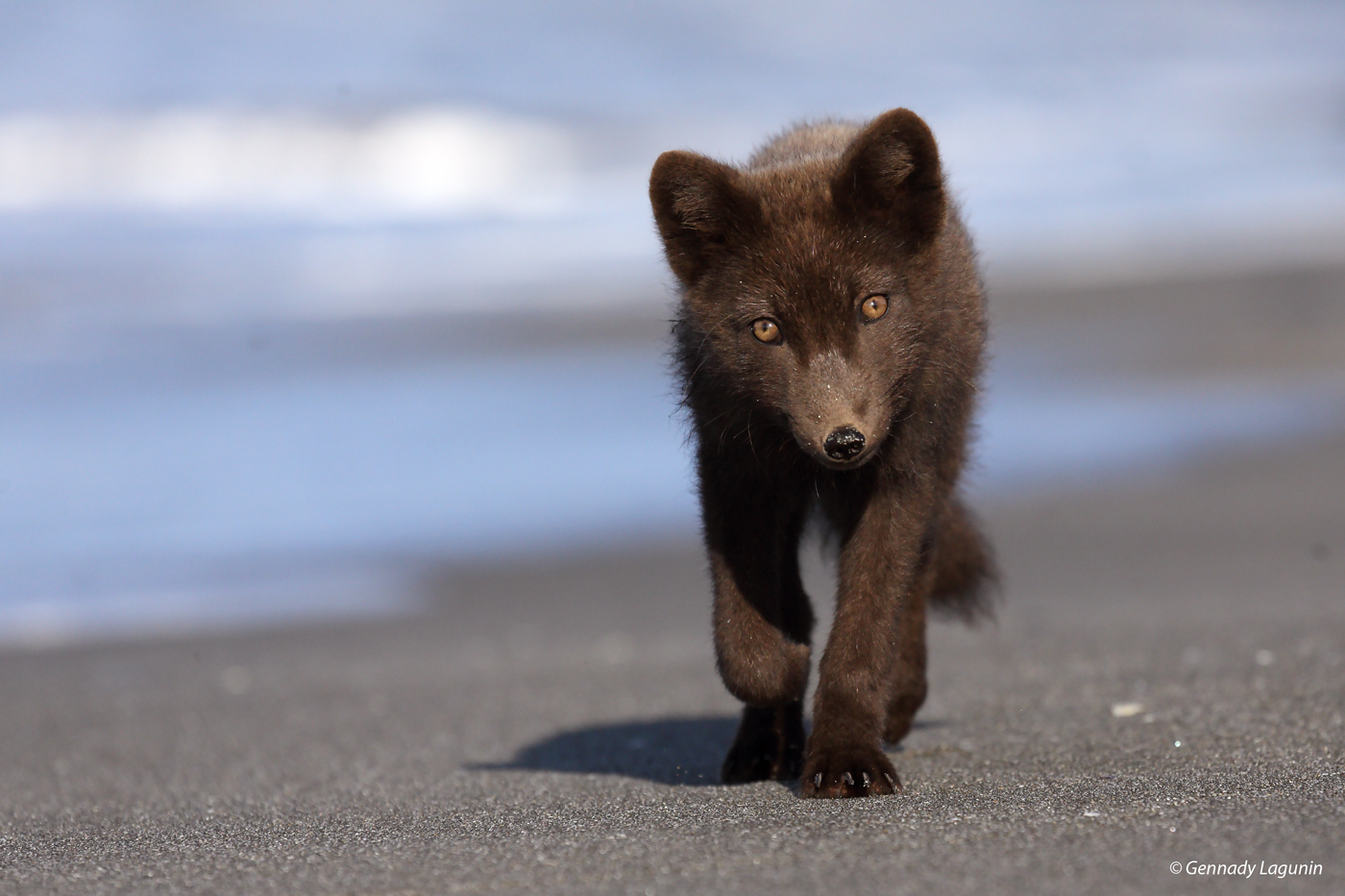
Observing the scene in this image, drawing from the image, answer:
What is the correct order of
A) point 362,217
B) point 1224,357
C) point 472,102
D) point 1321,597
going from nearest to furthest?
point 1321,597
point 1224,357
point 362,217
point 472,102

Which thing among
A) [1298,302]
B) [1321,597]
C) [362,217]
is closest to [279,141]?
[362,217]

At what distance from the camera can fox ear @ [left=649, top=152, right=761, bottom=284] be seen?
13.3 ft

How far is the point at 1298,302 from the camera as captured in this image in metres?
21.9

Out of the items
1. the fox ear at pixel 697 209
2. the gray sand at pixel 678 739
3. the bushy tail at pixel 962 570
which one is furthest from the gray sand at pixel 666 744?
the fox ear at pixel 697 209

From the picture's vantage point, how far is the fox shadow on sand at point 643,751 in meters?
4.84

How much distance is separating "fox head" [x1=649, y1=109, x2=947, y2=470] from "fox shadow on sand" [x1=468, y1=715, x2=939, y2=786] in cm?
132

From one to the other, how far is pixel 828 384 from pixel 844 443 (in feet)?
0.58

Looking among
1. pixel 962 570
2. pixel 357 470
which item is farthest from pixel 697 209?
pixel 357 470

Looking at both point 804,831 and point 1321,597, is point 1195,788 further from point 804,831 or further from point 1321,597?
point 1321,597

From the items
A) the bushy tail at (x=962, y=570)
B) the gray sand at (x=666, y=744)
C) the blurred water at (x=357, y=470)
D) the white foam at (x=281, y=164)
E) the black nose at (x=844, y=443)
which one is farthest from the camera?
the white foam at (x=281, y=164)

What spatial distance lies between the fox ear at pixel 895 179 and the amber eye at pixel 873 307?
0.21m

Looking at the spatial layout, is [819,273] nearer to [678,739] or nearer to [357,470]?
[678,739]

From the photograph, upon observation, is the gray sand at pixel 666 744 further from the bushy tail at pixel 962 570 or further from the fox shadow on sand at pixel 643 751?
the bushy tail at pixel 962 570

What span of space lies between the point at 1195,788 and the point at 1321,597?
361 centimetres
